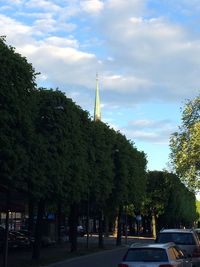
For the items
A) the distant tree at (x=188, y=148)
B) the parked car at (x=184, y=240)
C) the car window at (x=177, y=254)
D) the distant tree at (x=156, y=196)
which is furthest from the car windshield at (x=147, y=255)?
the distant tree at (x=156, y=196)

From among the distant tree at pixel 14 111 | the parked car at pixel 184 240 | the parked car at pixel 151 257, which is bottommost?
the parked car at pixel 151 257

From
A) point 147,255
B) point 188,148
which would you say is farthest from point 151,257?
point 188,148

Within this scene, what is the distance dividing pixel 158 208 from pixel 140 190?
3006 centimetres

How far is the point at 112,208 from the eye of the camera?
4850 cm

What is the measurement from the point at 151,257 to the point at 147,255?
0.14 metres

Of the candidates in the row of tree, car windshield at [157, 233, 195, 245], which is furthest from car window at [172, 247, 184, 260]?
the row of tree

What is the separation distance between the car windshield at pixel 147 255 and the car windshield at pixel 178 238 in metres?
6.43

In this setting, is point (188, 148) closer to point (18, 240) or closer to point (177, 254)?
point (18, 240)

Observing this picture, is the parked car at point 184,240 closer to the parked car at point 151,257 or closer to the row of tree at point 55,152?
the parked car at point 151,257

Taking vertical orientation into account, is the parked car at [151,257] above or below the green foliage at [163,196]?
below

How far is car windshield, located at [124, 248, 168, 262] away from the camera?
→ 48.6 feet

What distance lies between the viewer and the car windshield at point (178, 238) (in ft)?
70.1

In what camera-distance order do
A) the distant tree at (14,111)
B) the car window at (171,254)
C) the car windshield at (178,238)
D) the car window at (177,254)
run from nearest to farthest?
the car window at (171,254), the car window at (177,254), the distant tree at (14,111), the car windshield at (178,238)

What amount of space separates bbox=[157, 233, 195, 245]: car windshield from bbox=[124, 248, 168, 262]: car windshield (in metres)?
6.43
